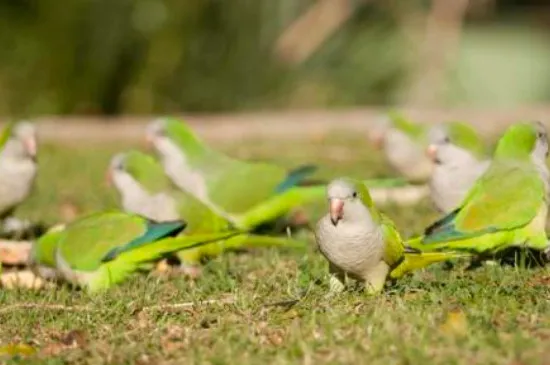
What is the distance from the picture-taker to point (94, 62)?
502 inches

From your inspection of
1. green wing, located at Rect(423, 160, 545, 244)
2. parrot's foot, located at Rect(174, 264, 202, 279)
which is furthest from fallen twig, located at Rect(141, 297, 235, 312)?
green wing, located at Rect(423, 160, 545, 244)

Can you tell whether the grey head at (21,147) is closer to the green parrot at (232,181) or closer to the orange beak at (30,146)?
the orange beak at (30,146)

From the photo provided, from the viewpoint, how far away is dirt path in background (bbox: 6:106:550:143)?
37.7 feet

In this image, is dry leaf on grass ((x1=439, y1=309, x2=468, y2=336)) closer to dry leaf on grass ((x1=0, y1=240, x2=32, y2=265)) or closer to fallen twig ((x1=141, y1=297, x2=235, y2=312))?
fallen twig ((x1=141, y1=297, x2=235, y2=312))

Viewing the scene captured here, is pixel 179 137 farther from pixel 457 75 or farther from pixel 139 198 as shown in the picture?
pixel 457 75

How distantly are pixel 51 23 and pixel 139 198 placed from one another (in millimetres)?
6655

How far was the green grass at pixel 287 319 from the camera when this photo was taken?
4125mm

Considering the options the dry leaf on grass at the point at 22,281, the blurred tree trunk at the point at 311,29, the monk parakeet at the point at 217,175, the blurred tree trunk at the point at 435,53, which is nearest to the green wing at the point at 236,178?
the monk parakeet at the point at 217,175

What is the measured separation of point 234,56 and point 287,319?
30.0ft

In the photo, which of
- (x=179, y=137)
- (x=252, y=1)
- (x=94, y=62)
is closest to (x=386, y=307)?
(x=179, y=137)

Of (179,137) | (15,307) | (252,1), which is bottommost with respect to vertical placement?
(15,307)

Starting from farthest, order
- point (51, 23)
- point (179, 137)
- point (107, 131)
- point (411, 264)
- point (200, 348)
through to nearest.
→ point (51, 23), point (107, 131), point (179, 137), point (411, 264), point (200, 348)

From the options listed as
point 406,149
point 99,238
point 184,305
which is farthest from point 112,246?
point 406,149

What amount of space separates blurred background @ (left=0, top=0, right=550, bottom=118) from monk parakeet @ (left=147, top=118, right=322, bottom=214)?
5.85 metres
